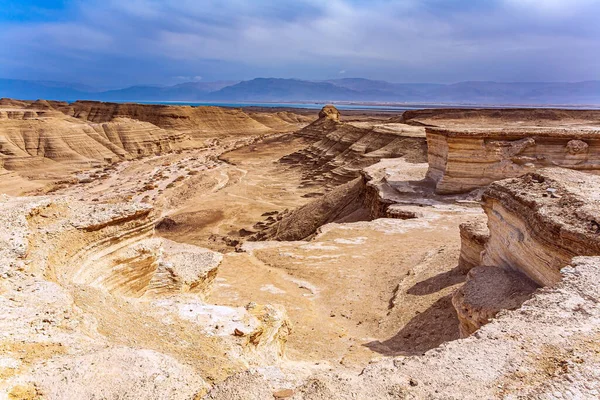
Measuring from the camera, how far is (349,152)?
31.8 m

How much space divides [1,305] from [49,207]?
267cm

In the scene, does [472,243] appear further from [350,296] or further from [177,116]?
[177,116]

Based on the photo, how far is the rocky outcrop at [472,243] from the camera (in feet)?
25.6

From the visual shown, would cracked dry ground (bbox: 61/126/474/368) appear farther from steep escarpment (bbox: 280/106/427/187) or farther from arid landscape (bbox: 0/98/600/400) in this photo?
steep escarpment (bbox: 280/106/427/187)

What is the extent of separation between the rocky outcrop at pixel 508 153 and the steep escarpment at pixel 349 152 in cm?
914

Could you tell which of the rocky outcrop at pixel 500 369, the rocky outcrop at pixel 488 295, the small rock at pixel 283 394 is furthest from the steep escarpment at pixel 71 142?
the rocky outcrop at pixel 500 369

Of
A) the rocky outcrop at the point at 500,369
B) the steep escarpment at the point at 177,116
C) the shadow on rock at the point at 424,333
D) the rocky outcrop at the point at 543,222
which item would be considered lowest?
the shadow on rock at the point at 424,333

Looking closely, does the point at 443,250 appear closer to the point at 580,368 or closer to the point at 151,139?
the point at 580,368

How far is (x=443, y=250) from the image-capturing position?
10406 mm

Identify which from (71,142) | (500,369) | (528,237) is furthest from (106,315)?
(71,142)

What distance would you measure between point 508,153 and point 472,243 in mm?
8737

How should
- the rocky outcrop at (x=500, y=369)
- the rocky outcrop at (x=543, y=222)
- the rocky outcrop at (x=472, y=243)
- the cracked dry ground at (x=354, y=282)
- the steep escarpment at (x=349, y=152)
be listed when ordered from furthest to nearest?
1. the steep escarpment at (x=349, y=152)
2. the rocky outcrop at (x=472, y=243)
3. the cracked dry ground at (x=354, y=282)
4. the rocky outcrop at (x=543, y=222)
5. the rocky outcrop at (x=500, y=369)

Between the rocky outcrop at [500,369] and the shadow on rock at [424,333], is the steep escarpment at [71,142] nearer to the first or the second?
the shadow on rock at [424,333]

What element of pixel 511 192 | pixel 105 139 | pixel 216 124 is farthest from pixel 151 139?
pixel 511 192
